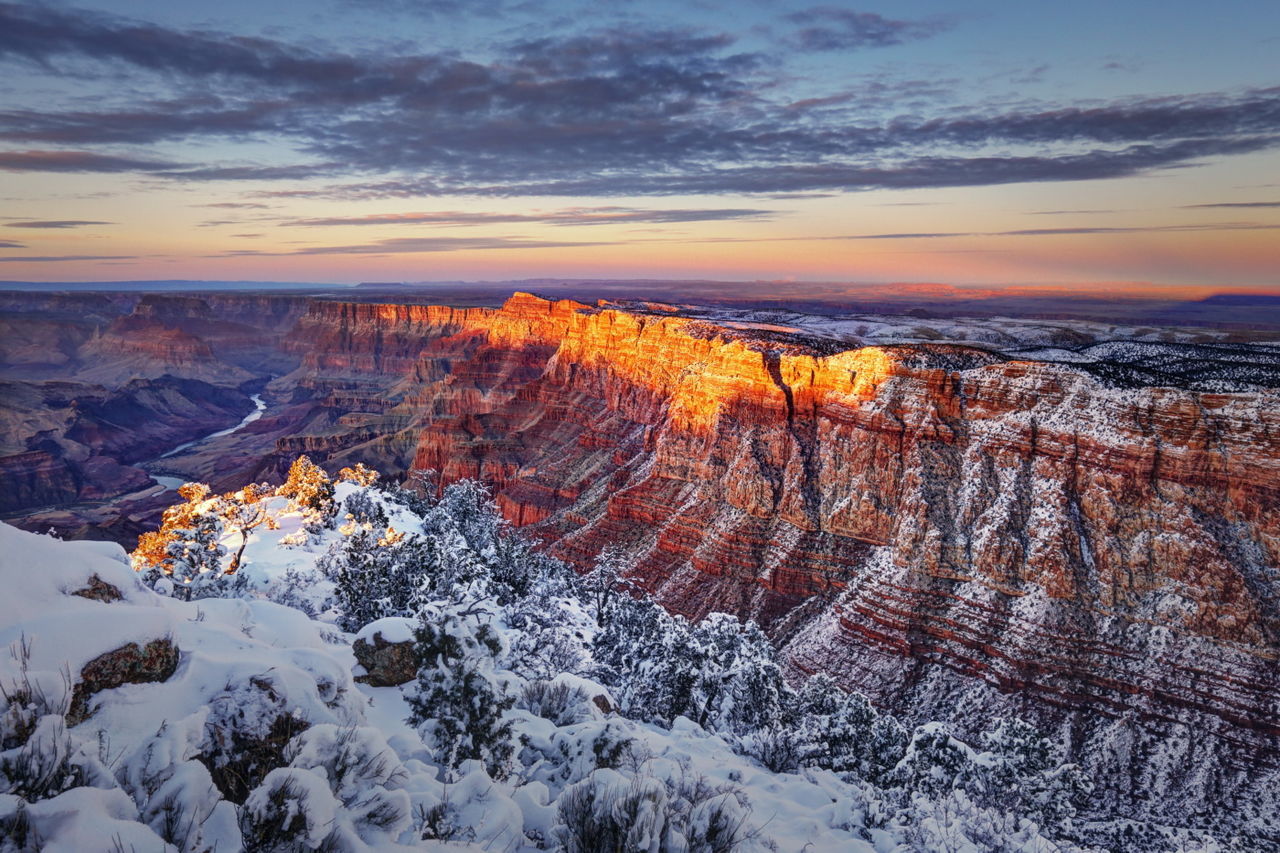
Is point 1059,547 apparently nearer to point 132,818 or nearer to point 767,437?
point 767,437

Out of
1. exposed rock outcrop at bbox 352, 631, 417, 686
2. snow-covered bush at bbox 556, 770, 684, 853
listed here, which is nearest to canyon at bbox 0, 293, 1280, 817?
exposed rock outcrop at bbox 352, 631, 417, 686

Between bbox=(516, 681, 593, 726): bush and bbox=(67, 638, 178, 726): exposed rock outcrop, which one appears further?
bbox=(516, 681, 593, 726): bush

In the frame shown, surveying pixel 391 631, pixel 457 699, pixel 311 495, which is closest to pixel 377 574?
Answer: pixel 391 631

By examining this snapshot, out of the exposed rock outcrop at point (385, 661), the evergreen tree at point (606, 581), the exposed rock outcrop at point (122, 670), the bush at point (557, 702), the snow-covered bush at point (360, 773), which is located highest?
the exposed rock outcrop at point (122, 670)

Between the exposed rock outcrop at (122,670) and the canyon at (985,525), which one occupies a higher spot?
the exposed rock outcrop at (122,670)

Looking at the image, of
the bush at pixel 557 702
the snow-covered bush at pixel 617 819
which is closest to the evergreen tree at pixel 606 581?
the bush at pixel 557 702

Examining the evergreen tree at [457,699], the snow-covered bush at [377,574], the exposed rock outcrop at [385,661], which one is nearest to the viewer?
the evergreen tree at [457,699]

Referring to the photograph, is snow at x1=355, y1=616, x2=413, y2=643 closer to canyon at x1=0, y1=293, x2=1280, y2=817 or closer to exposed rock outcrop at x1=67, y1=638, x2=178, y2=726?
exposed rock outcrop at x1=67, y1=638, x2=178, y2=726

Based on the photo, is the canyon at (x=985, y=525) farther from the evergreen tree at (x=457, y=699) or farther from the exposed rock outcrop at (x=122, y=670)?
the exposed rock outcrop at (x=122, y=670)

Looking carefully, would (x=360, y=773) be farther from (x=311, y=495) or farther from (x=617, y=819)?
(x=311, y=495)
